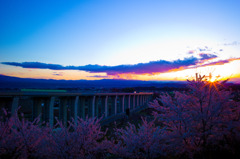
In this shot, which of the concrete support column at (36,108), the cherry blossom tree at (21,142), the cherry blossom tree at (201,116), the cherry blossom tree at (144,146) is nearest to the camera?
the cherry blossom tree at (201,116)

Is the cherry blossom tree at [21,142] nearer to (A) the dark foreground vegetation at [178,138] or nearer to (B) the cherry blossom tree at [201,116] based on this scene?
(A) the dark foreground vegetation at [178,138]

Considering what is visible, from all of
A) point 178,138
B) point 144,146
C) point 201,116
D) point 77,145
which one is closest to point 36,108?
point 77,145

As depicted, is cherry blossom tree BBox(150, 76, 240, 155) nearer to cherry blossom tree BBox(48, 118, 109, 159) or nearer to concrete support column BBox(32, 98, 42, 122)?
cherry blossom tree BBox(48, 118, 109, 159)

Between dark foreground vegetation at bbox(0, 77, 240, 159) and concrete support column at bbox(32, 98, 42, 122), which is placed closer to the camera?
dark foreground vegetation at bbox(0, 77, 240, 159)

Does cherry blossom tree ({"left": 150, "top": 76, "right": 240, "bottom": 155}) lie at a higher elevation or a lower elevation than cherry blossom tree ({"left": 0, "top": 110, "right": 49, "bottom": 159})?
higher

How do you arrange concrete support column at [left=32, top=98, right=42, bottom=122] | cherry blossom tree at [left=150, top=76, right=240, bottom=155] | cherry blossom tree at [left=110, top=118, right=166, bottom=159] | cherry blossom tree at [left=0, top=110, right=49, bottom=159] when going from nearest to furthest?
cherry blossom tree at [left=150, top=76, right=240, bottom=155] → cherry blossom tree at [left=110, top=118, right=166, bottom=159] → cherry blossom tree at [left=0, top=110, right=49, bottom=159] → concrete support column at [left=32, top=98, right=42, bottom=122]

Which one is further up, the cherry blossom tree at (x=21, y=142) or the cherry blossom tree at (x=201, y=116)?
the cherry blossom tree at (x=201, y=116)

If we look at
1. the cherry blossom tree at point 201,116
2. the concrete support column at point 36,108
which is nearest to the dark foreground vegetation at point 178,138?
the cherry blossom tree at point 201,116

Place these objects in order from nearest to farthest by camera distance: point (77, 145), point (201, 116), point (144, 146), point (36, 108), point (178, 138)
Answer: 1. point (201, 116)
2. point (178, 138)
3. point (144, 146)
4. point (77, 145)
5. point (36, 108)

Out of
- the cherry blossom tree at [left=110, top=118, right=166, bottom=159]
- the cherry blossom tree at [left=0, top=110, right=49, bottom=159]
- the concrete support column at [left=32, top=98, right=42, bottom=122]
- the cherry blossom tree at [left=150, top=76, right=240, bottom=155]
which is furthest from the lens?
the concrete support column at [left=32, top=98, right=42, bottom=122]

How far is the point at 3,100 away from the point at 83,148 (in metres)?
8.49

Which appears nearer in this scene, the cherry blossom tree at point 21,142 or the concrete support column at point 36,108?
the cherry blossom tree at point 21,142

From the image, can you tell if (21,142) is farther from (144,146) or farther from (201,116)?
(201,116)

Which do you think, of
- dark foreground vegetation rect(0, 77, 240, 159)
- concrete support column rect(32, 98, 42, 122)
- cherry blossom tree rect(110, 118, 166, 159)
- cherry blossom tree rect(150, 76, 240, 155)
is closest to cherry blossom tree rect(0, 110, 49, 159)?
dark foreground vegetation rect(0, 77, 240, 159)
